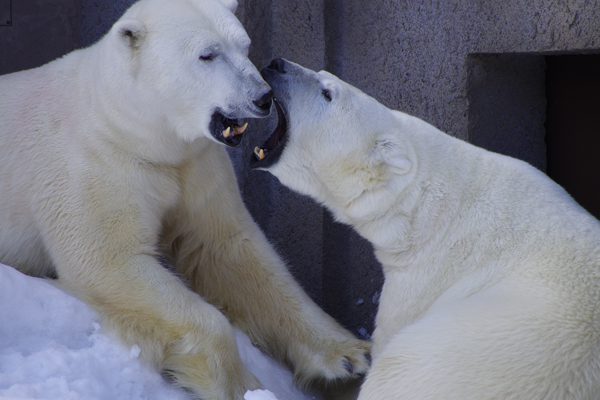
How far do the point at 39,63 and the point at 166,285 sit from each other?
7.79 feet

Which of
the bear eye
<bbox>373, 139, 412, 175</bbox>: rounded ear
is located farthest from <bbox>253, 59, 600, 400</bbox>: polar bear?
the bear eye

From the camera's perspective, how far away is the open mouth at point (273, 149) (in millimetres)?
2459

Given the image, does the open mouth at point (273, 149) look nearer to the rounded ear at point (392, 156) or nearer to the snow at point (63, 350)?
the rounded ear at point (392, 156)

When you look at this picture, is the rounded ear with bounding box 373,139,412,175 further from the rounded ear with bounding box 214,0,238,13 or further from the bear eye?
the rounded ear with bounding box 214,0,238,13

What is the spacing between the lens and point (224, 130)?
2.44 meters

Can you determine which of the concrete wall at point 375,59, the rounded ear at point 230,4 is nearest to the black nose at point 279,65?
the rounded ear at point 230,4

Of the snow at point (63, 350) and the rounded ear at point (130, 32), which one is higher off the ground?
the rounded ear at point (130, 32)

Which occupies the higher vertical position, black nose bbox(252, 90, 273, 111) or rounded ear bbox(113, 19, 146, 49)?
rounded ear bbox(113, 19, 146, 49)

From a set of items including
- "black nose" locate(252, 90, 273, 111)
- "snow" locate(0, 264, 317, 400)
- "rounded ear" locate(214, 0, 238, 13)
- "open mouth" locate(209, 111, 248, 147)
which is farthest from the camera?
"rounded ear" locate(214, 0, 238, 13)

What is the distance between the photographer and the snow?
7.04 ft

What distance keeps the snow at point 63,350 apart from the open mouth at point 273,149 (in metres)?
0.83

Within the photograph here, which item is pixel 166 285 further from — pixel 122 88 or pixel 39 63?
pixel 39 63

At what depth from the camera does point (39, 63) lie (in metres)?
4.14

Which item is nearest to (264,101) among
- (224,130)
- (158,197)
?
(224,130)
